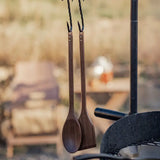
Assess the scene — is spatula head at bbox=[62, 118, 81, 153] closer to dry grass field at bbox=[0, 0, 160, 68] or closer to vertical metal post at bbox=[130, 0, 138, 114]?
vertical metal post at bbox=[130, 0, 138, 114]

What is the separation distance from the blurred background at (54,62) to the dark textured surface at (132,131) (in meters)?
2.50

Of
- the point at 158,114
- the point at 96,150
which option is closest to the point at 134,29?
the point at 158,114

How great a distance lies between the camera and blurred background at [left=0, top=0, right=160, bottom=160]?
354 centimetres

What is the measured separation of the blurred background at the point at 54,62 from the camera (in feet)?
11.6

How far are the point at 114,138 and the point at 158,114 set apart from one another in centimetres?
15

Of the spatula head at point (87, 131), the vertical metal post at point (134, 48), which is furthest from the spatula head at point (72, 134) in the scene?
the vertical metal post at point (134, 48)

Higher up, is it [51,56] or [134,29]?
[134,29]

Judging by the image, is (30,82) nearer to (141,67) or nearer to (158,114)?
(141,67)

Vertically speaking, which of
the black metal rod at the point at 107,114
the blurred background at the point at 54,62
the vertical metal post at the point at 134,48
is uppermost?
the vertical metal post at the point at 134,48

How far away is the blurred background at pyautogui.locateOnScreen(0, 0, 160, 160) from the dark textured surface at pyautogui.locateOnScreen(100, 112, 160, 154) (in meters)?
2.50

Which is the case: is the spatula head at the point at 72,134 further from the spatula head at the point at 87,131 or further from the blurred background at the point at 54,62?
the blurred background at the point at 54,62

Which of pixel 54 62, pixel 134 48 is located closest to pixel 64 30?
pixel 54 62

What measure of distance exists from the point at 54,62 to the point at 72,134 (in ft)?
9.31

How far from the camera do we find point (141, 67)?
3807 millimetres
